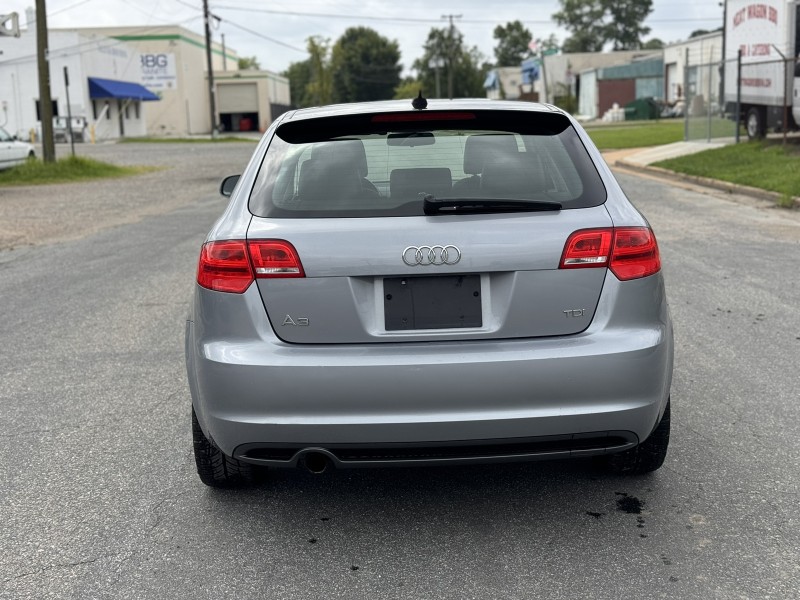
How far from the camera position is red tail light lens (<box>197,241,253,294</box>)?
3447 mm

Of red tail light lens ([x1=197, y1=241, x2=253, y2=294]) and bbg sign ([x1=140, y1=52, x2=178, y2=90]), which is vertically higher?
bbg sign ([x1=140, y1=52, x2=178, y2=90])

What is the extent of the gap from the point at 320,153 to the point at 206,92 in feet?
257

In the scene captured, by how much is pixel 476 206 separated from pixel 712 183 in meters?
16.0

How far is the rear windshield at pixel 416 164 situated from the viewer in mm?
3555

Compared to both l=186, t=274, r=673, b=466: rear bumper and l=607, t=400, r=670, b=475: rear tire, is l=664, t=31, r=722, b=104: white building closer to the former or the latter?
l=607, t=400, r=670, b=475: rear tire

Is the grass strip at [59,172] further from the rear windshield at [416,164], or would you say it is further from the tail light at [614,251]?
the tail light at [614,251]

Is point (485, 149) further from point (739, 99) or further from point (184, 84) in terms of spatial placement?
point (184, 84)

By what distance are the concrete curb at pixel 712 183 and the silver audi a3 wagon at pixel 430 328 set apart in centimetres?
1225

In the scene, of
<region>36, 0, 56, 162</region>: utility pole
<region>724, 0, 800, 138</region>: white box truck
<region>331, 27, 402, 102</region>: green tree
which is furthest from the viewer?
<region>331, 27, 402, 102</region>: green tree

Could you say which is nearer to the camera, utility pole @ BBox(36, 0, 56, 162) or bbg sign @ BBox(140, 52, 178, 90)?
utility pole @ BBox(36, 0, 56, 162)

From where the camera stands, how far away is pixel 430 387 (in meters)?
3.29

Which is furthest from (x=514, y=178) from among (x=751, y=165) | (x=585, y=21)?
(x=585, y=21)

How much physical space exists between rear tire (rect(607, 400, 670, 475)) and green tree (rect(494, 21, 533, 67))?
508 feet


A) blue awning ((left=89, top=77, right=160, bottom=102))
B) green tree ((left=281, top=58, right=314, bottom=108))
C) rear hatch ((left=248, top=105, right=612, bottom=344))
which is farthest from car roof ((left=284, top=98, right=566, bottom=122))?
green tree ((left=281, top=58, right=314, bottom=108))
